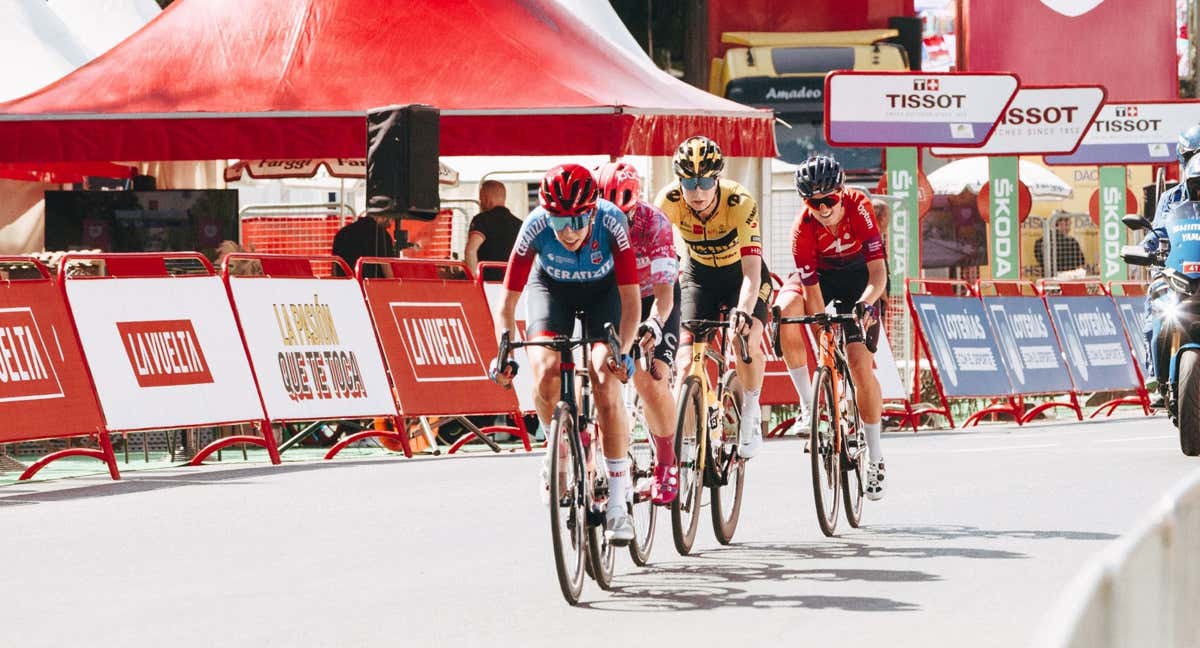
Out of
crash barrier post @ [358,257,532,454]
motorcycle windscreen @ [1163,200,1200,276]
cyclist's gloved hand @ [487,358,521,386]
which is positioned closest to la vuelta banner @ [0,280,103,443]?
crash barrier post @ [358,257,532,454]

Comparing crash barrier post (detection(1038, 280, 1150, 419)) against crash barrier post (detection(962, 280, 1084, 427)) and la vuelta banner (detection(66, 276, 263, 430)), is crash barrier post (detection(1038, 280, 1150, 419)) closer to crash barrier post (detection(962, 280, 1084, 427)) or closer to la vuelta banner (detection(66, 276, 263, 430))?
crash barrier post (detection(962, 280, 1084, 427))

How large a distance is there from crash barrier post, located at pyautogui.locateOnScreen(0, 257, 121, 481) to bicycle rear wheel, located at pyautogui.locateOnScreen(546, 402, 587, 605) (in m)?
5.82

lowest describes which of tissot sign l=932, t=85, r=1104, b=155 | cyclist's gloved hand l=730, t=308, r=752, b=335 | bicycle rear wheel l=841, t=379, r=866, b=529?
bicycle rear wheel l=841, t=379, r=866, b=529

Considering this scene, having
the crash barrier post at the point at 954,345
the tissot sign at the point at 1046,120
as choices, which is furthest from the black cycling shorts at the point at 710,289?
the tissot sign at the point at 1046,120

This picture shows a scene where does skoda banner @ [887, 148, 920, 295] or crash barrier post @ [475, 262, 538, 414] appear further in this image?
skoda banner @ [887, 148, 920, 295]

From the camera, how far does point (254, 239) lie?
2550 centimetres

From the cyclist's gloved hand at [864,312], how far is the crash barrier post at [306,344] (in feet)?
17.9

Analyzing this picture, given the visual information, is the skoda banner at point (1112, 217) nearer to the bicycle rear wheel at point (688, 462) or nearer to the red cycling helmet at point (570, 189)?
the bicycle rear wheel at point (688, 462)

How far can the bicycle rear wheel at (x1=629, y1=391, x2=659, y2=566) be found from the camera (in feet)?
30.5

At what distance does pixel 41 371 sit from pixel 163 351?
111 centimetres

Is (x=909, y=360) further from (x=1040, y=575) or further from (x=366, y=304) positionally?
(x=1040, y=575)

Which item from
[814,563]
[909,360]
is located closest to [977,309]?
[909,360]

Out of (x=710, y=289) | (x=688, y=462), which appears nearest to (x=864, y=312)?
(x=710, y=289)

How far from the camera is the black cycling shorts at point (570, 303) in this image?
8.84m
